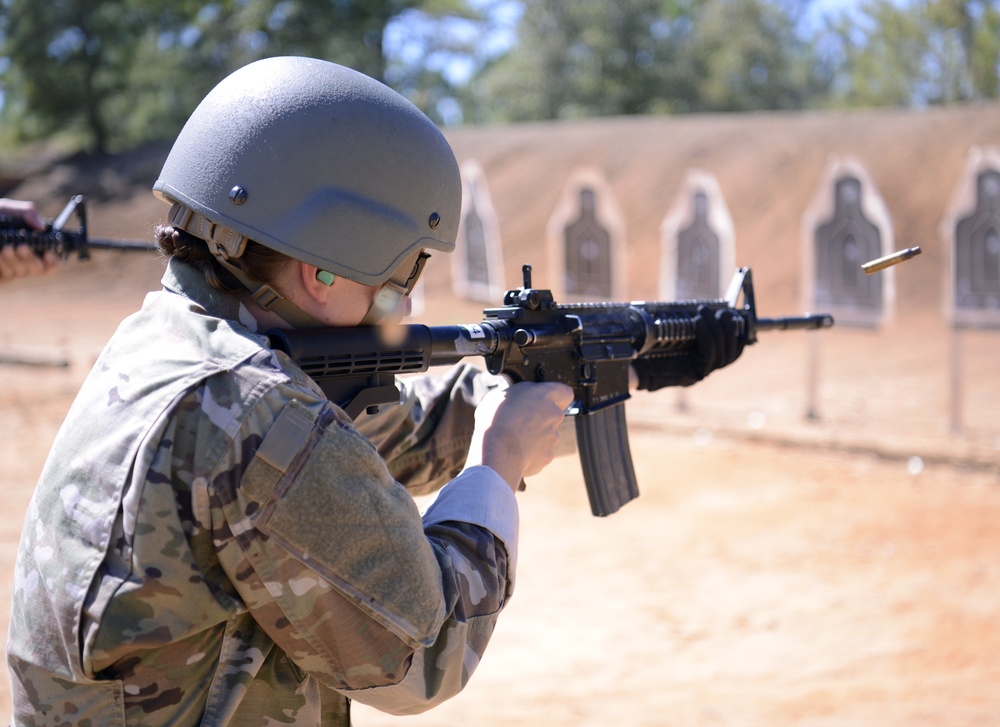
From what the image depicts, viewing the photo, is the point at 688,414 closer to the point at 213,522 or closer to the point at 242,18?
the point at 213,522

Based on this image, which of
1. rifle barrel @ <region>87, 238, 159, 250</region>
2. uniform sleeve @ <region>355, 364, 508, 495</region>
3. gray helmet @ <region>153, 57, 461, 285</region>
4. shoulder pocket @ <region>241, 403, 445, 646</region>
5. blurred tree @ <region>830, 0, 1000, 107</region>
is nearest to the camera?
shoulder pocket @ <region>241, 403, 445, 646</region>

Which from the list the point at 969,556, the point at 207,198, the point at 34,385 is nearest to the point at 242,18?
the point at 34,385

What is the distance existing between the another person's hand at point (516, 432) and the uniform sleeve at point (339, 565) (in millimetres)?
305

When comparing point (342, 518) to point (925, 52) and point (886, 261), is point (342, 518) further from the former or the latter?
point (925, 52)

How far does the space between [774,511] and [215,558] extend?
5.52 m

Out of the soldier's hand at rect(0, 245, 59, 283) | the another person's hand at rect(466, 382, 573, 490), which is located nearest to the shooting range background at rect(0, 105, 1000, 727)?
the soldier's hand at rect(0, 245, 59, 283)

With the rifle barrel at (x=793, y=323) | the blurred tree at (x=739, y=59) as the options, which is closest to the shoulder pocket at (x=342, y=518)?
the rifle barrel at (x=793, y=323)

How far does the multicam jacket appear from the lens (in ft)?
4.06

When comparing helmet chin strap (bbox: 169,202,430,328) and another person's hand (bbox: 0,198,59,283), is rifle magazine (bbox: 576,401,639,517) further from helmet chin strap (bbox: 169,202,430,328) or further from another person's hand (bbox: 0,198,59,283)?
another person's hand (bbox: 0,198,59,283)

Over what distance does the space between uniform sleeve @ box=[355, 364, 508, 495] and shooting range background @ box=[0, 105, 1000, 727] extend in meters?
1.70

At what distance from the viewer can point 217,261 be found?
149cm

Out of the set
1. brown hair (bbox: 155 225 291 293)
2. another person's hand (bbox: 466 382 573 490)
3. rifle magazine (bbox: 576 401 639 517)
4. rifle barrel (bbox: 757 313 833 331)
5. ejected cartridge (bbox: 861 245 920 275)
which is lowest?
rifle magazine (bbox: 576 401 639 517)

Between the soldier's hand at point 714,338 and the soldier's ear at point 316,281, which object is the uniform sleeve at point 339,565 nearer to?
the soldier's ear at point 316,281

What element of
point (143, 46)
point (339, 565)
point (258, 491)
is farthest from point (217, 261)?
point (143, 46)
